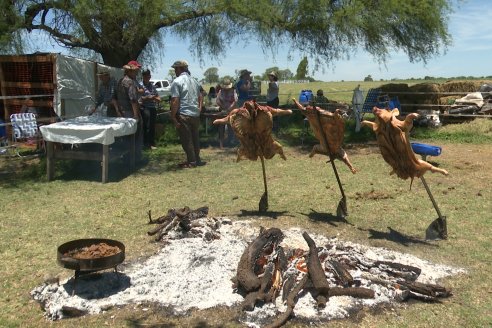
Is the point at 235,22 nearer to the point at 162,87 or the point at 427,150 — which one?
the point at 427,150

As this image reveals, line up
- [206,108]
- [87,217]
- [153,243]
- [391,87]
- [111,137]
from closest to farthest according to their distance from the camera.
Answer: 1. [153,243]
2. [87,217]
3. [111,137]
4. [206,108]
5. [391,87]

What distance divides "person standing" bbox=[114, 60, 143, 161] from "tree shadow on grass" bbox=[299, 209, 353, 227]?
4923 millimetres

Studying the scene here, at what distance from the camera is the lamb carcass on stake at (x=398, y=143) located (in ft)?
18.2

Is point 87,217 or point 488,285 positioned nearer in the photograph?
point 488,285

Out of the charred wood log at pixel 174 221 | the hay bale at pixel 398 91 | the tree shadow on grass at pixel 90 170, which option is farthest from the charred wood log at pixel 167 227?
the hay bale at pixel 398 91

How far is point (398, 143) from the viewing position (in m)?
5.61

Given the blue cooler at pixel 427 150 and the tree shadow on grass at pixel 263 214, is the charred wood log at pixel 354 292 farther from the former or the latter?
the blue cooler at pixel 427 150

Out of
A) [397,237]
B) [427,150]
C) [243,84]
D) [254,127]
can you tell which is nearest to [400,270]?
[397,237]

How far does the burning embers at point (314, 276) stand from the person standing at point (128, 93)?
603cm

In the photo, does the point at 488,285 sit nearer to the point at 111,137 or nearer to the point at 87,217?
the point at 87,217

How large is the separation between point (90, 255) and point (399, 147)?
11.7 ft

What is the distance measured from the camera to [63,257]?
14.2 feet

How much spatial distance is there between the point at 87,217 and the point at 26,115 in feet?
17.3

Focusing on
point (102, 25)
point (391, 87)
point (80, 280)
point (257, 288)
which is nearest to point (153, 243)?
point (80, 280)
